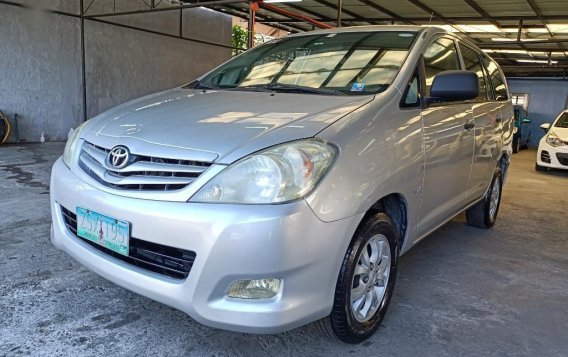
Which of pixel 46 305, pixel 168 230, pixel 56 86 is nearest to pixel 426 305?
pixel 168 230

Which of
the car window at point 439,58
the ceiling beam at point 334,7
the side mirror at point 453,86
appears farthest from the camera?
the ceiling beam at point 334,7

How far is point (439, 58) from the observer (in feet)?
9.96

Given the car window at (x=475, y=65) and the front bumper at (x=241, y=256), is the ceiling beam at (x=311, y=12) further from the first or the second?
the front bumper at (x=241, y=256)

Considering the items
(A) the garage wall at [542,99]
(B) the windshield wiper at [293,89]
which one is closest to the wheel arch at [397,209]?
(B) the windshield wiper at [293,89]

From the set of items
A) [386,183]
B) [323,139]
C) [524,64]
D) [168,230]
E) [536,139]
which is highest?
[524,64]

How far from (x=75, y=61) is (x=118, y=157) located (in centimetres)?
913

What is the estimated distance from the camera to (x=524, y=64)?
1891cm

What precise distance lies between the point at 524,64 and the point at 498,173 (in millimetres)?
17115

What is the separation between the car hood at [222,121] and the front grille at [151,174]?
0.06m

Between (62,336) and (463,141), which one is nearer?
(62,336)

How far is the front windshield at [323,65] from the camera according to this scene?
8.27ft

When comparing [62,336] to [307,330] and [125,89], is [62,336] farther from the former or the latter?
[125,89]

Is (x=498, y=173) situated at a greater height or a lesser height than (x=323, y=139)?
lesser

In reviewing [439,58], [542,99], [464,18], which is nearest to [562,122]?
[464,18]
